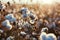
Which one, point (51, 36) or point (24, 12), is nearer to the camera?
point (51, 36)

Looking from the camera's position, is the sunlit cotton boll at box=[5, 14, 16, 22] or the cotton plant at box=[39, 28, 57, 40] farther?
the sunlit cotton boll at box=[5, 14, 16, 22]

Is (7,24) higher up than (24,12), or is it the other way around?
(24,12)

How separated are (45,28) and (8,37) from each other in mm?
412

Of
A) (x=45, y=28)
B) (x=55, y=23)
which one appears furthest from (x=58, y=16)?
(x=45, y=28)

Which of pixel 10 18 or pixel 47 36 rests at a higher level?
pixel 10 18

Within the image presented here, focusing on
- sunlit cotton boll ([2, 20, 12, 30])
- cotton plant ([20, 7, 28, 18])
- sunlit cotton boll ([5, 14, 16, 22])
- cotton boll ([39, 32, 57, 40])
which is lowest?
cotton boll ([39, 32, 57, 40])

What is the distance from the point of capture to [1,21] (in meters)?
1.86

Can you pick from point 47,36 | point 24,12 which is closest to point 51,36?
point 47,36

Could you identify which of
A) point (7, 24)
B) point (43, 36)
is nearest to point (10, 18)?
point (7, 24)

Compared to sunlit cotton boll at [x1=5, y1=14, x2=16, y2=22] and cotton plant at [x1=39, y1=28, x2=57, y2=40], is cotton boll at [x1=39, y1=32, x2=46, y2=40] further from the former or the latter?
sunlit cotton boll at [x1=5, y1=14, x2=16, y2=22]

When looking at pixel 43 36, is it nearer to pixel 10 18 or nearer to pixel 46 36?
pixel 46 36

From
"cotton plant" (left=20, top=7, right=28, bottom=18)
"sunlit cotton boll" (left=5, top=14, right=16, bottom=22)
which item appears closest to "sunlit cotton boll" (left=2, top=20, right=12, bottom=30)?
"sunlit cotton boll" (left=5, top=14, right=16, bottom=22)

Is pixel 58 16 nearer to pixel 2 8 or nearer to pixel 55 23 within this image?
pixel 55 23

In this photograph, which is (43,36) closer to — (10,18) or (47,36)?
(47,36)
